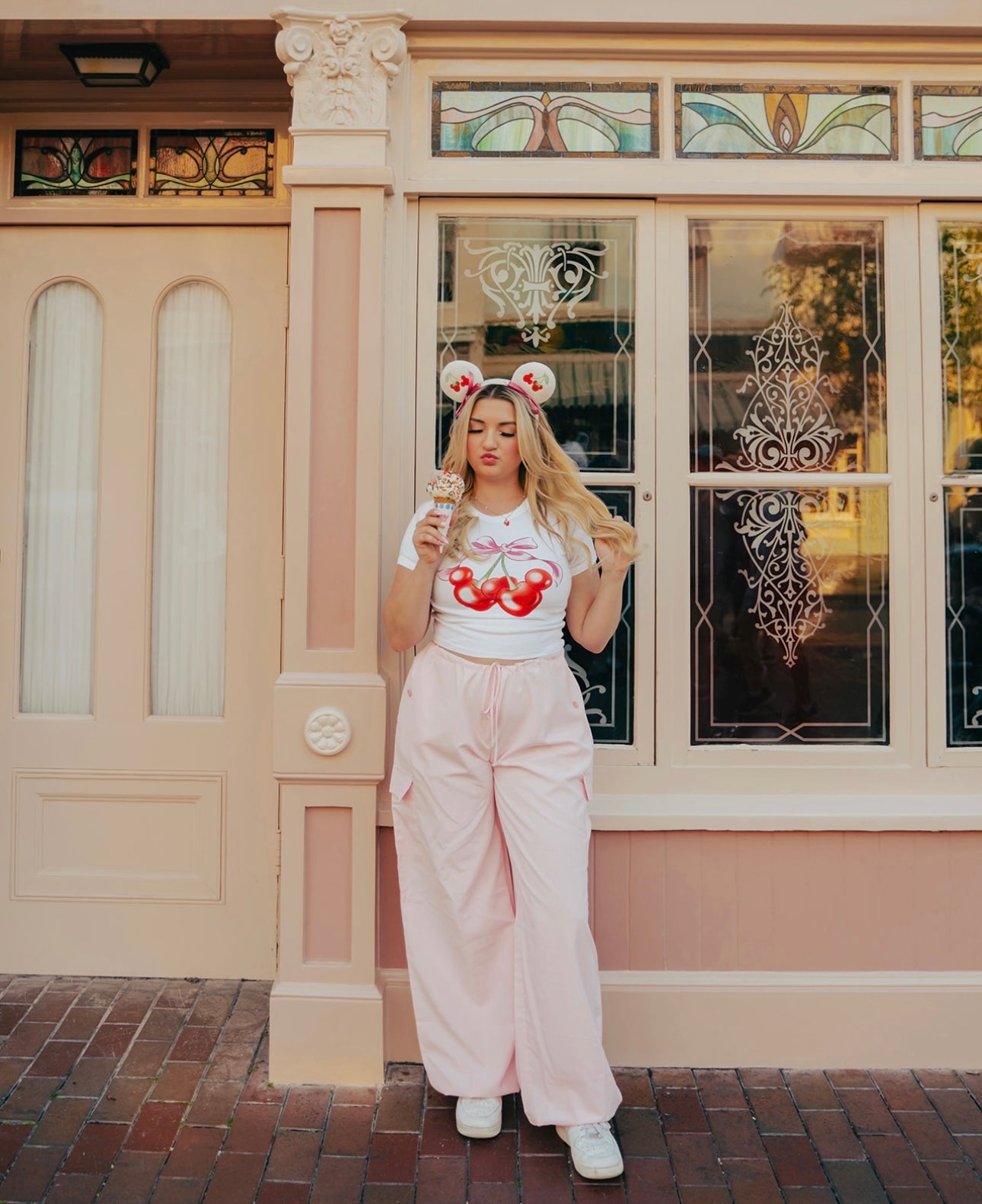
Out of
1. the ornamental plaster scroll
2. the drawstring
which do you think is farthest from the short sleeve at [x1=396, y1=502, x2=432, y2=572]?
the ornamental plaster scroll

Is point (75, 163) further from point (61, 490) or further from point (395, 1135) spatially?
point (395, 1135)

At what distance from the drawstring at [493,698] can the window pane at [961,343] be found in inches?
70.1

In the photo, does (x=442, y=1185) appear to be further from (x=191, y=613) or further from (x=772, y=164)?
(x=772, y=164)

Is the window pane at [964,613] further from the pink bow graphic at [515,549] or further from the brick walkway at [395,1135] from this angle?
the pink bow graphic at [515,549]

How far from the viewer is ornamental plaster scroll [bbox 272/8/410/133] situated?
126 inches

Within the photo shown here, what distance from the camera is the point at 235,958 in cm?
384

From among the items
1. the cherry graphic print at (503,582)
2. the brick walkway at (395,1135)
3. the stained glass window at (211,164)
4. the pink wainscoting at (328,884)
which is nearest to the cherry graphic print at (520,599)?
the cherry graphic print at (503,582)

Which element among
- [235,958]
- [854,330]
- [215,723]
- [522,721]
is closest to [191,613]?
[215,723]

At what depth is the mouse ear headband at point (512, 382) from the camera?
3.04 metres

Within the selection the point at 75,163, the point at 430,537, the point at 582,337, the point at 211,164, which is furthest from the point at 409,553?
the point at 75,163

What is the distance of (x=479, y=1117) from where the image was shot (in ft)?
9.54

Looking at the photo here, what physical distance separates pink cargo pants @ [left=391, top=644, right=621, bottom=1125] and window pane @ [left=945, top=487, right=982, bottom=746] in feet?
4.50

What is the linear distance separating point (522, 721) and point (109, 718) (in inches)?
71.6

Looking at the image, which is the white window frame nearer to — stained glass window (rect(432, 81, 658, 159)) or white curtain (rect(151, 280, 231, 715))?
stained glass window (rect(432, 81, 658, 159))
